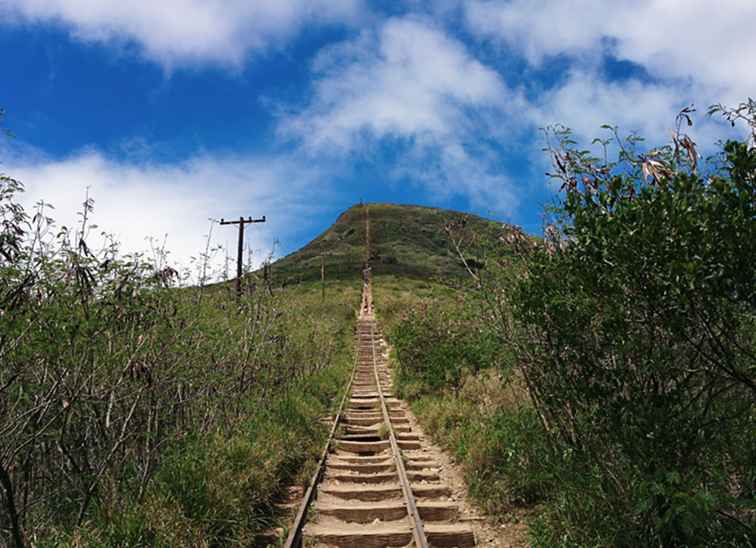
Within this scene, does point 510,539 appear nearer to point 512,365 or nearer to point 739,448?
point 512,365

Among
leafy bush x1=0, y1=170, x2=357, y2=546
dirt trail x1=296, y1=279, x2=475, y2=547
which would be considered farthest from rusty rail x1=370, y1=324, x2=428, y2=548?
leafy bush x1=0, y1=170, x2=357, y2=546

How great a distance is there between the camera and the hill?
84.3m

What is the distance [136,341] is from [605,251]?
5193mm

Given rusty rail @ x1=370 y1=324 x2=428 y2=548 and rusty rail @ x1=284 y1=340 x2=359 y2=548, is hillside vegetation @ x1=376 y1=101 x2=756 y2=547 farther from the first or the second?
rusty rail @ x1=284 y1=340 x2=359 y2=548

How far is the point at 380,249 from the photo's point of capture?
10712 centimetres

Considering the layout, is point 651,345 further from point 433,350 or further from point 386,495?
point 433,350

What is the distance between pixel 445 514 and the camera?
24.6 ft

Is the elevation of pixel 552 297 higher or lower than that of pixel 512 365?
higher

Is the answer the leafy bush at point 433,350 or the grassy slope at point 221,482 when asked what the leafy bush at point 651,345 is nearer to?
the grassy slope at point 221,482

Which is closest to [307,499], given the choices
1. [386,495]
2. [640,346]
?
[386,495]

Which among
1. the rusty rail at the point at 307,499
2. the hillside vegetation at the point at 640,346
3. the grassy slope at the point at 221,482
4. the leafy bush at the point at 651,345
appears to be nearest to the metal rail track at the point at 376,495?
the rusty rail at the point at 307,499

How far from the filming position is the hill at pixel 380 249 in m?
84.3

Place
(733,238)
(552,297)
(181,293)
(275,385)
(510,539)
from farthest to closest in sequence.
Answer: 1. (275,385)
2. (181,293)
3. (510,539)
4. (552,297)
5. (733,238)

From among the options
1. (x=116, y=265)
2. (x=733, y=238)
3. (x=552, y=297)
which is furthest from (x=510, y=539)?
(x=116, y=265)
